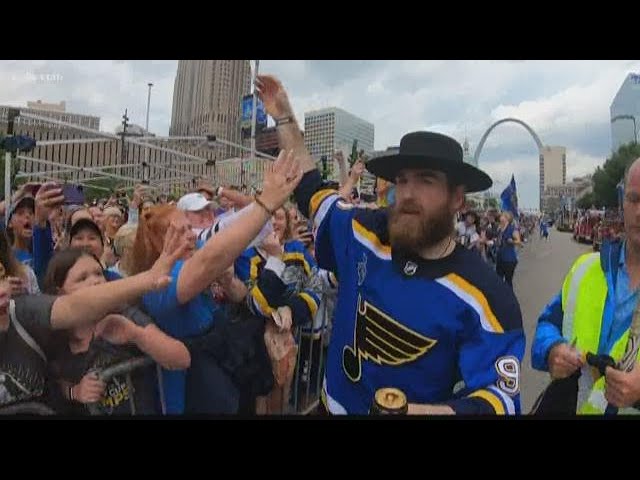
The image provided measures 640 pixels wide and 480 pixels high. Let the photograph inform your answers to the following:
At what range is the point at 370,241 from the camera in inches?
82.7

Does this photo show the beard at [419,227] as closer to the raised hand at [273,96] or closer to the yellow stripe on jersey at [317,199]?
the yellow stripe on jersey at [317,199]

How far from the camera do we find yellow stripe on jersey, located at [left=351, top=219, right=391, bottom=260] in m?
2.06

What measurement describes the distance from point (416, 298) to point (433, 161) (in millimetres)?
559

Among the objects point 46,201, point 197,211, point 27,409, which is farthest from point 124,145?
point 27,409

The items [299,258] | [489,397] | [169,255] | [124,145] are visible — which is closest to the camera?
[489,397]

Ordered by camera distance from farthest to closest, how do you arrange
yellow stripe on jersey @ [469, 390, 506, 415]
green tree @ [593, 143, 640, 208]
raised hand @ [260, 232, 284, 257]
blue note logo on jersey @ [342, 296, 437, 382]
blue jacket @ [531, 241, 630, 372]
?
raised hand @ [260, 232, 284, 257] → green tree @ [593, 143, 640, 208] → blue jacket @ [531, 241, 630, 372] → blue note logo on jersey @ [342, 296, 437, 382] → yellow stripe on jersey @ [469, 390, 506, 415]

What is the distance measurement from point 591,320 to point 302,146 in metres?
1.48

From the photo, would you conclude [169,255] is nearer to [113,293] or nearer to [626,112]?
[113,293]

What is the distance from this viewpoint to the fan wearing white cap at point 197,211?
2.28 metres

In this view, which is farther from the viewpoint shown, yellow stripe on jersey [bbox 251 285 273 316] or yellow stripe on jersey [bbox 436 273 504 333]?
yellow stripe on jersey [bbox 251 285 273 316]

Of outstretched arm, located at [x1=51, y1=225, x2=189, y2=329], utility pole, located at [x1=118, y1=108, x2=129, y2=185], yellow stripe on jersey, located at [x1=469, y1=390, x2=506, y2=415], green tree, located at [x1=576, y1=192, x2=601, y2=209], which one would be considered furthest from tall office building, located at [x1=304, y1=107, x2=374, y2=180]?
yellow stripe on jersey, located at [x1=469, y1=390, x2=506, y2=415]

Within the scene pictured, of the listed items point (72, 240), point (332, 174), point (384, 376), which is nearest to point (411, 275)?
point (384, 376)

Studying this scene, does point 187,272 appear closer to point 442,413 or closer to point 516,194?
point 442,413

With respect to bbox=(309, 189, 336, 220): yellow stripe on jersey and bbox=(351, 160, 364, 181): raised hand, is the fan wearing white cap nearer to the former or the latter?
bbox=(309, 189, 336, 220): yellow stripe on jersey
